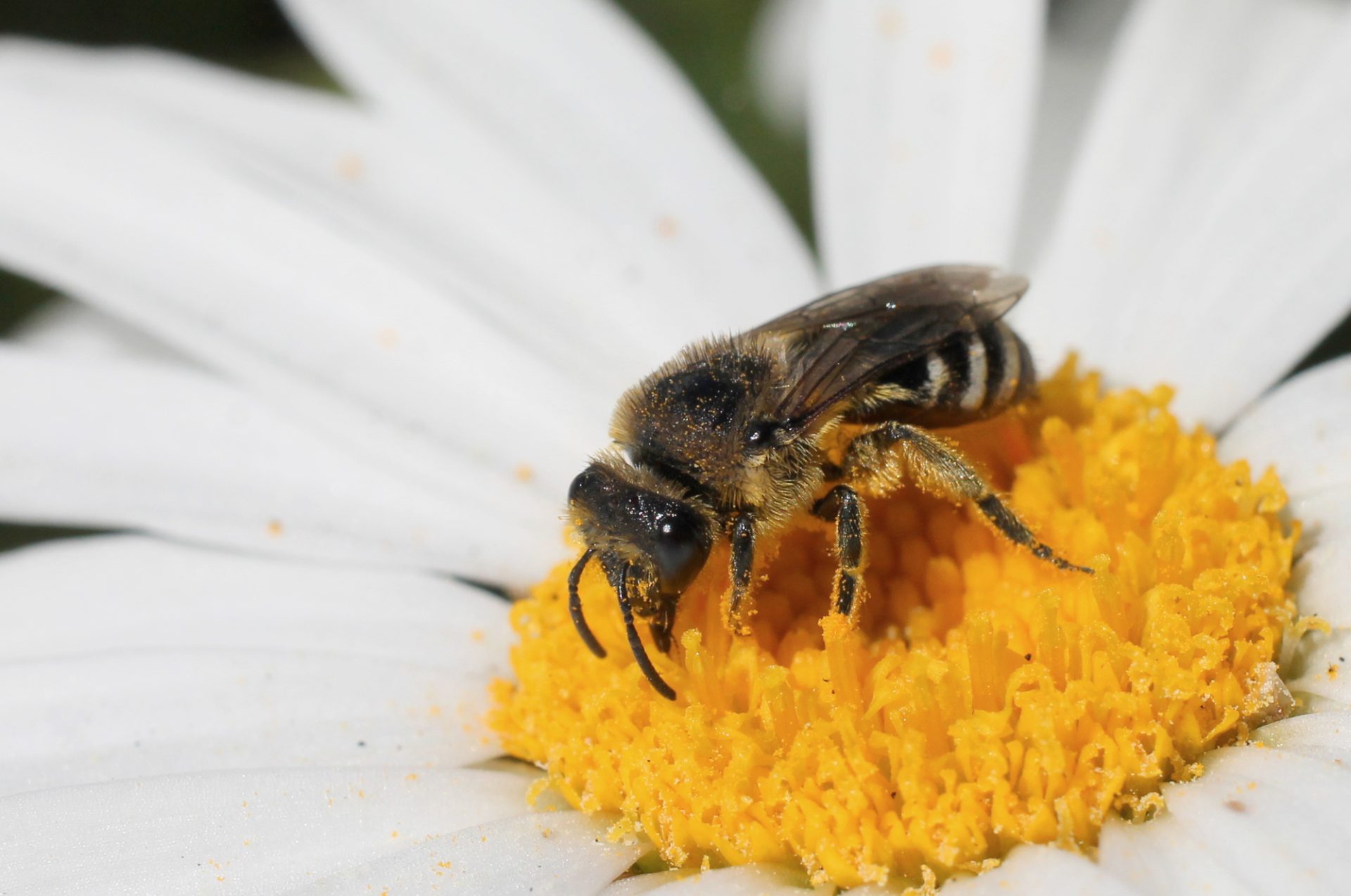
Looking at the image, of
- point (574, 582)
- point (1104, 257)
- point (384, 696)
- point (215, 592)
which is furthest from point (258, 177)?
point (1104, 257)

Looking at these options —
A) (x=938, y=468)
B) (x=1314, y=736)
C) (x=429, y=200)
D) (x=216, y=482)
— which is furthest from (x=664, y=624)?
(x=429, y=200)

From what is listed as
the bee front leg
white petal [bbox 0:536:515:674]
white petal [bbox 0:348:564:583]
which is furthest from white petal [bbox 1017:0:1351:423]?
white petal [bbox 0:536:515:674]

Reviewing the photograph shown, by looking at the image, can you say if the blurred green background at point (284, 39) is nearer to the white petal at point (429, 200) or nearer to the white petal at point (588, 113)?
the white petal at point (429, 200)

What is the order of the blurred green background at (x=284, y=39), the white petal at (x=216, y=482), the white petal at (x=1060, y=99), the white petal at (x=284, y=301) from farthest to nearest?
1. the blurred green background at (x=284, y=39)
2. the white petal at (x=1060, y=99)
3. the white petal at (x=284, y=301)
4. the white petal at (x=216, y=482)

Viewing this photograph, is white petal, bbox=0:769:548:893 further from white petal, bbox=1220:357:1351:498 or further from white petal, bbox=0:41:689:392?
white petal, bbox=1220:357:1351:498

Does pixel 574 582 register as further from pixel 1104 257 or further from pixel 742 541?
pixel 1104 257

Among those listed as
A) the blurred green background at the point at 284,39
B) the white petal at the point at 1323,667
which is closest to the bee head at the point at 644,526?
the white petal at the point at 1323,667
